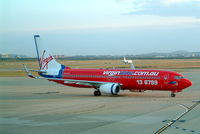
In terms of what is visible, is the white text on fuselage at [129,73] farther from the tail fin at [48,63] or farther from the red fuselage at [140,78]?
the tail fin at [48,63]

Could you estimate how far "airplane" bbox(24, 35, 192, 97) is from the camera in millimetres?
31094

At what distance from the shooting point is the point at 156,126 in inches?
672

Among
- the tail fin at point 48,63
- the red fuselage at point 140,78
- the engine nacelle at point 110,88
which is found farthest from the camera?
the tail fin at point 48,63

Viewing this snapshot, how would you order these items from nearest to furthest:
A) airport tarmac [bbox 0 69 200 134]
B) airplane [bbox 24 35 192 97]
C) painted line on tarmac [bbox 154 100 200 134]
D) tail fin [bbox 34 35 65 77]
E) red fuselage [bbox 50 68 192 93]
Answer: painted line on tarmac [bbox 154 100 200 134], airport tarmac [bbox 0 69 200 134], red fuselage [bbox 50 68 192 93], airplane [bbox 24 35 192 97], tail fin [bbox 34 35 65 77]

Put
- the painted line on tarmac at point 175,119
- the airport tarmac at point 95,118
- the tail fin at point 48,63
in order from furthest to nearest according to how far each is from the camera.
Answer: the tail fin at point 48,63
the airport tarmac at point 95,118
the painted line on tarmac at point 175,119

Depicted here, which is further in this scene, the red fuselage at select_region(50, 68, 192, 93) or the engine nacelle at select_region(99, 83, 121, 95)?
the engine nacelle at select_region(99, 83, 121, 95)

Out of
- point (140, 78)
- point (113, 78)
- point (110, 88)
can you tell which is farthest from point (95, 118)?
point (113, 78)

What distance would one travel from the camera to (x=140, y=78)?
106 ft

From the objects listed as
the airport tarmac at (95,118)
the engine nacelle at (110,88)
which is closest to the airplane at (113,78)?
the engine nacelle at (110,88)

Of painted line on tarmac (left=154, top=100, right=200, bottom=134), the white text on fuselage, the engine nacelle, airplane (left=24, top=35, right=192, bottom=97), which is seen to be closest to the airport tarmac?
painted line on tarmac (left=154, top=100, right=200, bottom=134)

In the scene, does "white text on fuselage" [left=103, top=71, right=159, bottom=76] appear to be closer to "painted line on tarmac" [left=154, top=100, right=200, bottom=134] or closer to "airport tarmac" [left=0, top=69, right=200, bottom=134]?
"airport tarmac" [left=0, top=69, right=200, bottom=134]

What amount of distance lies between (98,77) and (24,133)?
63.9 ft

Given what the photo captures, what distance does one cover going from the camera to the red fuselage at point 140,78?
30891mm

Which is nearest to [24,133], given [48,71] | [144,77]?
[144,77]
